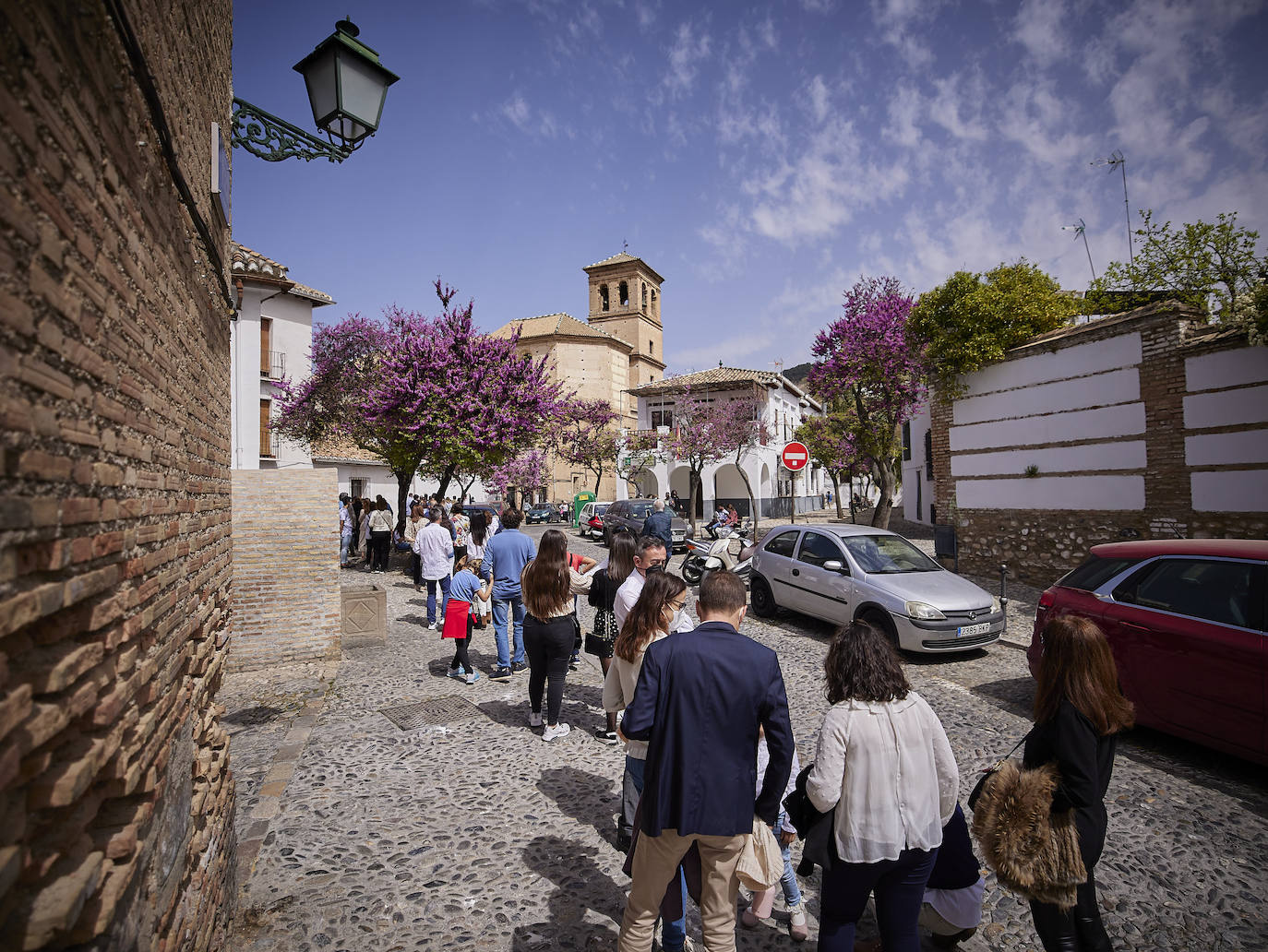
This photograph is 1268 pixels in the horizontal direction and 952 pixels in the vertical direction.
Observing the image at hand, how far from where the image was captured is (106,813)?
5.67 feet

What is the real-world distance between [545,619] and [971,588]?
5.63m

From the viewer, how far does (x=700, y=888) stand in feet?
8.74

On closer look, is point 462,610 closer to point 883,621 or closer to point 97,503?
point 883,621

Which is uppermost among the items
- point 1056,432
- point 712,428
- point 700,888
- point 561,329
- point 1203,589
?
point 561,329

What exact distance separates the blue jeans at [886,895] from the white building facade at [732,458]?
33.9 m

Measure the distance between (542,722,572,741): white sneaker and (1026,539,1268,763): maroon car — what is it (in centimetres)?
408

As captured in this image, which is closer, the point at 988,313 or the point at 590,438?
the point at 988,313

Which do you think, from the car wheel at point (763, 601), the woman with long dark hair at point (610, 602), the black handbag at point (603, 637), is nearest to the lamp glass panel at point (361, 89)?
the woman with long dark hair at point (610, 602)

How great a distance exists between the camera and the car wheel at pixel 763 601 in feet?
34.4

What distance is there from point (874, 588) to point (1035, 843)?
580cm

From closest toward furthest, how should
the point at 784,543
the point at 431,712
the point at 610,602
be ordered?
the point at 610,602 < the point at 431,712 < the point at 784,543

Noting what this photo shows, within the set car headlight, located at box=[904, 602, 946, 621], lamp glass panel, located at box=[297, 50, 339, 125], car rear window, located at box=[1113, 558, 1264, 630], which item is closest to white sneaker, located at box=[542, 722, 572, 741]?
car headlight, located at box=[904, 602, 946, 621]

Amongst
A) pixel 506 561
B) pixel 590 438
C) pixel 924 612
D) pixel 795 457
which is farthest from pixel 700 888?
pixel 590 438

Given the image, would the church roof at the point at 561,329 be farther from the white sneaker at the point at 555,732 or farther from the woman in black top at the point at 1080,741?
the woman in black top at the point at 1080,741
